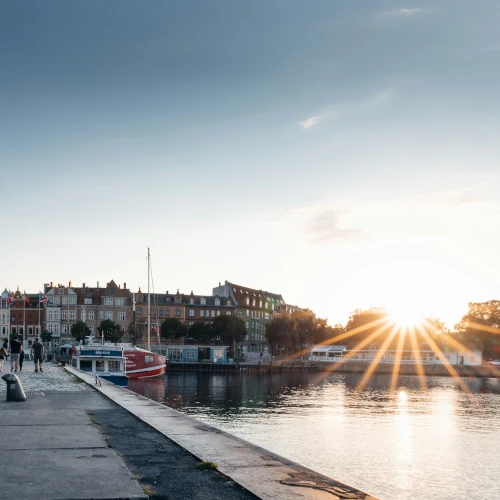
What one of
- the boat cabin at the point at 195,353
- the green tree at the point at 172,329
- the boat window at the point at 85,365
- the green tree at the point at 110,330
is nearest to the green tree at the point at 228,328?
the boat cabin at the point at 195,353

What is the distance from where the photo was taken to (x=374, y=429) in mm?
39594

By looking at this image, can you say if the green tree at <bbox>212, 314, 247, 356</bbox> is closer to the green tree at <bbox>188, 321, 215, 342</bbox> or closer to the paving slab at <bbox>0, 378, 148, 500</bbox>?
the green tree at <bbox>188, 321, 215, 342</bbox>

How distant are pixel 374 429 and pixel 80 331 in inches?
4021

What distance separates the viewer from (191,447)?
14.5 meters

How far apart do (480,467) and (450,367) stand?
9740 centimetres

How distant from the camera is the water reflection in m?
24.8

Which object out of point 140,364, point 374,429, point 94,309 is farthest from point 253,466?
point 94,309

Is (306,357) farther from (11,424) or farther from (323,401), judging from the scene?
(11,424)

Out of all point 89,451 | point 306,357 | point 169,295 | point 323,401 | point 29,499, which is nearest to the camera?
point 29,499

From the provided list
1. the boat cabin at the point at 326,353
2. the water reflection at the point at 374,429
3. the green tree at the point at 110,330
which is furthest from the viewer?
the boat cabin at the point at 326,353

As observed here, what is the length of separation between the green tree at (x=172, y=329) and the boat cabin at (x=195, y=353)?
640 centimetres

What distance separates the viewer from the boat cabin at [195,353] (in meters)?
129

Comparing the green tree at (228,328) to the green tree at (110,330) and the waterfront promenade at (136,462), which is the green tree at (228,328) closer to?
the green tree at (110,330)

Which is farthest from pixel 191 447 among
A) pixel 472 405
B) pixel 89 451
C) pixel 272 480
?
pixel 472 405
